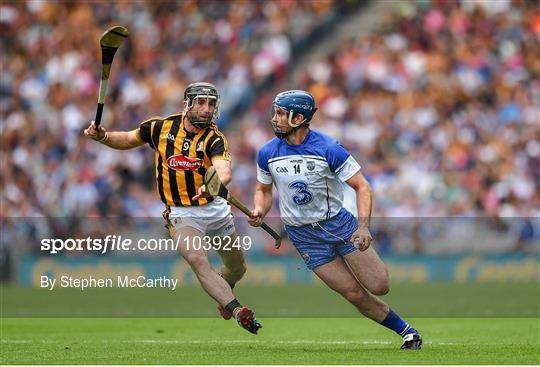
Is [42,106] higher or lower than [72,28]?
lower

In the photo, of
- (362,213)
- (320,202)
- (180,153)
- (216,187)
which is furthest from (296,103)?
(180,153)

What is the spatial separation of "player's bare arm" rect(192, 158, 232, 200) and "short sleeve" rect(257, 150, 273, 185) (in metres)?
0.30

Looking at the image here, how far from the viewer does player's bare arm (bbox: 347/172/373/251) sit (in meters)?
11.3

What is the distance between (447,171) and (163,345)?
14671 mm

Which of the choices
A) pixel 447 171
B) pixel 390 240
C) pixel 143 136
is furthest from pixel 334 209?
pixel 447 171

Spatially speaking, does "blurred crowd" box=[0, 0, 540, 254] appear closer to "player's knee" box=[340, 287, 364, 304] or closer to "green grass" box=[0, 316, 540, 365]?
"green grass" box=[0, 316, 540, 365]

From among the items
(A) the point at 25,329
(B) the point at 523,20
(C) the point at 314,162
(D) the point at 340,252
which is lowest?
(A) the point at 25,329

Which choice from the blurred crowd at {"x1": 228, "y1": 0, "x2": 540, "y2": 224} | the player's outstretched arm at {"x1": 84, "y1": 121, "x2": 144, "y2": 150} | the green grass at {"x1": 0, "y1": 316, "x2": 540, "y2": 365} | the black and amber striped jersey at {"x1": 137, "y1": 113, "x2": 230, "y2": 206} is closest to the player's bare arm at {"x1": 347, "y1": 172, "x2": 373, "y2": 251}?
the green grass at {"x1": 0, "y1": 316, "x2": 540, "y2": 365}

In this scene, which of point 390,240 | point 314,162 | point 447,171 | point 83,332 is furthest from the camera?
point 447,171

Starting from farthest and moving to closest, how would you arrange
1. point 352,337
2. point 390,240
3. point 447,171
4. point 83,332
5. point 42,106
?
point 42,106
point 447,171
point 390,240
point 83,332
point 352,337

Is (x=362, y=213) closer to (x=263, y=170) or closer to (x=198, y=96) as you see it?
(x=263, y=170)

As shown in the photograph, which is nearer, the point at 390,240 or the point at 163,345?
the point at 163,345

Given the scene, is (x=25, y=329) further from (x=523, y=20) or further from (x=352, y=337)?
(x=523, y=20)

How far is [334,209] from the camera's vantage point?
12.2m
